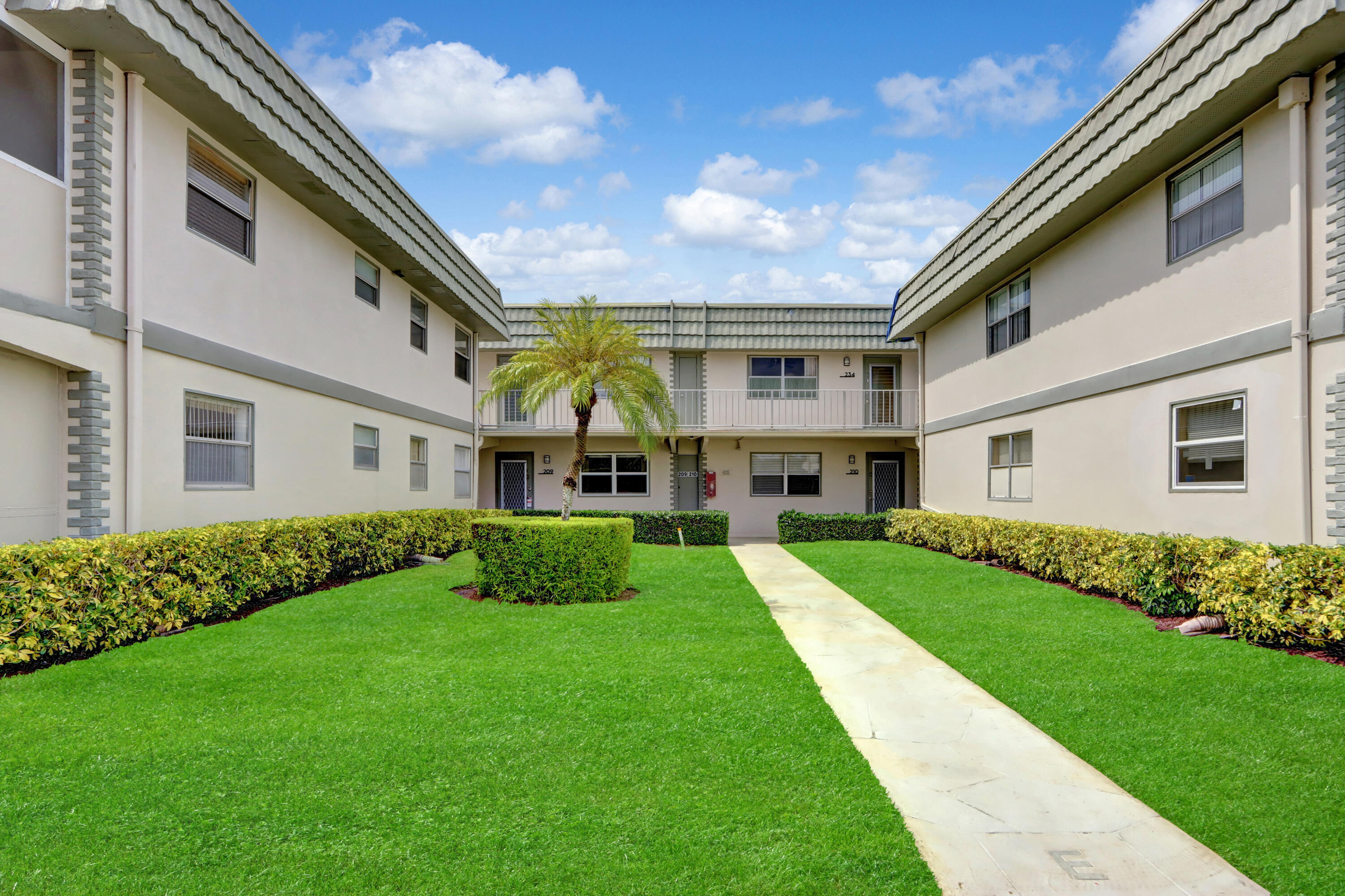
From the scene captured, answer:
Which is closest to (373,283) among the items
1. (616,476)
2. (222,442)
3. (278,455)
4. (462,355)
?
(278,455)

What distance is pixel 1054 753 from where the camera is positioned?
4133 millimetres

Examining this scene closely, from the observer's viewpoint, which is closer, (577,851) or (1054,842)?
(577,851)

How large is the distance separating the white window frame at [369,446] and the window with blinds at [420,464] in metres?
1.60

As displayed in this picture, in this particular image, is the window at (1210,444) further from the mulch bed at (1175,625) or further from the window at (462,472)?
the window at (462,472)

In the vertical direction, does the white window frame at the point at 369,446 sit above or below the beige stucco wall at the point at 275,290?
below

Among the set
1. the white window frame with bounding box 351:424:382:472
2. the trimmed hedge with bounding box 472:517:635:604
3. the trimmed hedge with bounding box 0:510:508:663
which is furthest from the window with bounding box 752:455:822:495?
the trimmed hedge with bounding box 0:510:508:663

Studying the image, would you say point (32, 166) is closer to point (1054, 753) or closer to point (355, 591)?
point (355, 591)

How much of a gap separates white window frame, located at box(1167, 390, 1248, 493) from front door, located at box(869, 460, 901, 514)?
1254 centimetres

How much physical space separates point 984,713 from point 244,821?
4432 millimetres

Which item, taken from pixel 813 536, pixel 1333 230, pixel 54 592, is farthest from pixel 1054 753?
pixel 813 536

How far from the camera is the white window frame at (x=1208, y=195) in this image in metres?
7.64

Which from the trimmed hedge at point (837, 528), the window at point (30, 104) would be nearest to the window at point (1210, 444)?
the trimmed hedge at point (837, 528)

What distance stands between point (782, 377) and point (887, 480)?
449 centimetres

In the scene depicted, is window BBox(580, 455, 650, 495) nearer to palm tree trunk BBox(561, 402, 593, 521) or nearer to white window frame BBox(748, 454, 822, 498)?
white window frame BBox(748, 454, 822, 498)
